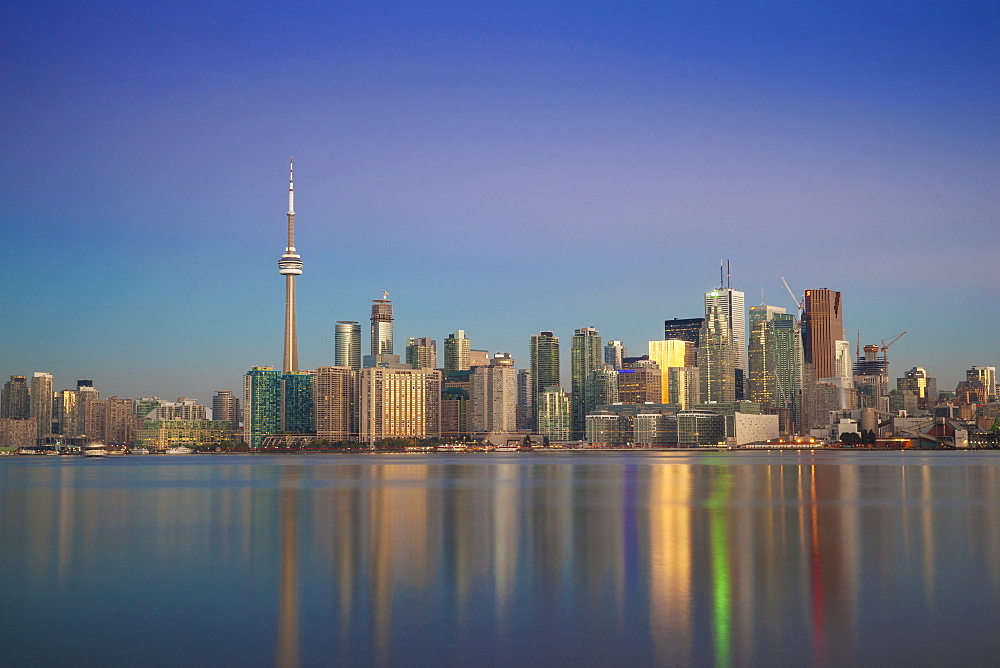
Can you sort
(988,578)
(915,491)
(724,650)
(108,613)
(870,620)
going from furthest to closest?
(915,491)
(988,578)
(108,613)
(870,620)
(724,650)

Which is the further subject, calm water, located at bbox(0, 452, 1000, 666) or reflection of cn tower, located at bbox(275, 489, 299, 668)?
calm water, located at bbox(0, 452, 1000, 666)

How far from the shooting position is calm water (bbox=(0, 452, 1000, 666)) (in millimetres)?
21719

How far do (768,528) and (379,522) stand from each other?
18862 mm

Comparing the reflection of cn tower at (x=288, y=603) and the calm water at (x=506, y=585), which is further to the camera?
the calm water at (x=506, y=585)

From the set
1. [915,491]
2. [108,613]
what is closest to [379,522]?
[108,613]

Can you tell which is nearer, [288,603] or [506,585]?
[288,603]

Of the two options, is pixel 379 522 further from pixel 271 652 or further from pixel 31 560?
pixel 271 652

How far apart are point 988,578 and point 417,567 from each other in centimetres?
1812

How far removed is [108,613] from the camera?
26.4 m

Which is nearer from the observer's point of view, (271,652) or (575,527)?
(271,652)

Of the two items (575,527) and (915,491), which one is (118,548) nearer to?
(575,527)

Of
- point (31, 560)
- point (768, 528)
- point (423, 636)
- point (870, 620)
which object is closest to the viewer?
point (423, 636)

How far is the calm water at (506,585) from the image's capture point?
855 inches

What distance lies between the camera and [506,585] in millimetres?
29719
